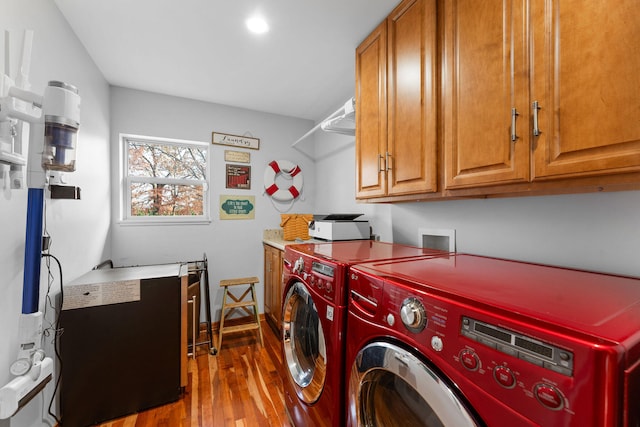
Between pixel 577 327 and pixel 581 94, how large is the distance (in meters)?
0.69

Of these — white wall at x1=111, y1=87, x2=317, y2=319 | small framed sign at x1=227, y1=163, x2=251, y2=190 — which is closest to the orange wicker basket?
white wall at x1=111, y1=87, x2=317, y2=319

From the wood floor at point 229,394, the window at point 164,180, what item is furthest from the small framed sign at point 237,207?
the wood floor at point 229,394

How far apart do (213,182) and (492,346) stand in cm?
274

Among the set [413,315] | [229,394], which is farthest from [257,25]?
[229,394]

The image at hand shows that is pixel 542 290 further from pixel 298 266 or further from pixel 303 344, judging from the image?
pixel 303 344

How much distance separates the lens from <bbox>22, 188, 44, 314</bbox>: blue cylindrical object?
3.48 ft

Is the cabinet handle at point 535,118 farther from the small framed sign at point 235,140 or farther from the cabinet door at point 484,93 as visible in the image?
the small framed sign at point 235,140

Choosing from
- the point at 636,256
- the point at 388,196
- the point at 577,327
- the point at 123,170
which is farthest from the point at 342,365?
the point at 123,170

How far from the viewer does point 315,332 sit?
1296 mm

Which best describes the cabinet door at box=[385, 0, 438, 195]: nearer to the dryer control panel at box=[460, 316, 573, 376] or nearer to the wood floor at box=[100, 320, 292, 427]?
the dryer control panel at box=[460, 316, 573, 376]

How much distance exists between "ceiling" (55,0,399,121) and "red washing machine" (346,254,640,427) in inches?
57.8

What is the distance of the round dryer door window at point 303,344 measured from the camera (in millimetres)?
1150

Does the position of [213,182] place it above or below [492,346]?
above

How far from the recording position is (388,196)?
149cm
